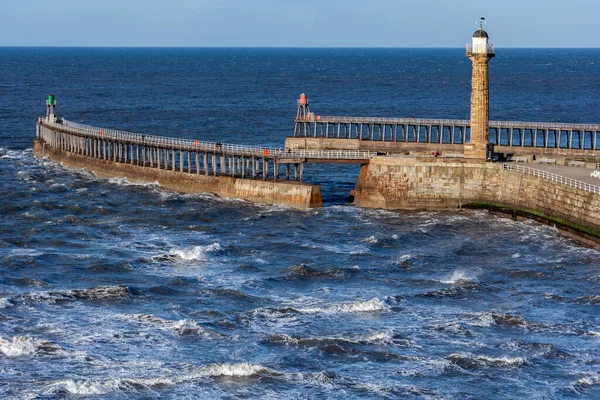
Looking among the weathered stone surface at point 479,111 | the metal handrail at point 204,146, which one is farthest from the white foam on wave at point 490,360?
the metal handrail at point 204,146

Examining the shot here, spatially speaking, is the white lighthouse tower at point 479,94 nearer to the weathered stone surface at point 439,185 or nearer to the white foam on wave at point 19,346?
the weathered stone surface at point 439,185

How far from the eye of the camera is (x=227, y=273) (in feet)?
187

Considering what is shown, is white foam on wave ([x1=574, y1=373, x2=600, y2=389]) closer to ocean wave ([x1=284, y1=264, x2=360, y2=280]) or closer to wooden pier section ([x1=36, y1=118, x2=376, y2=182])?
ocean wave ([x1=284, y1=264, x2=360, y2=280])

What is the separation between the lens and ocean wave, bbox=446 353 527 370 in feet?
140

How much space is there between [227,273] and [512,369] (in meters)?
18.9

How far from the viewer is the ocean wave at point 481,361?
42.7 meters

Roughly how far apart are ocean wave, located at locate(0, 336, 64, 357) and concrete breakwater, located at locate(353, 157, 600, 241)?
3444 cm

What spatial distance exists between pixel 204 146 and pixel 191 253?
2410cm

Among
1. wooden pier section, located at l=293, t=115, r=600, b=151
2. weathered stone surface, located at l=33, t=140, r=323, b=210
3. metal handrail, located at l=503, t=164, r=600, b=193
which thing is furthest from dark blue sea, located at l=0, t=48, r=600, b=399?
wooden pier section, located at l=293, t=115, r=600, b=151

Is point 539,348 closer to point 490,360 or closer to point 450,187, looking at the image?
point 490,360

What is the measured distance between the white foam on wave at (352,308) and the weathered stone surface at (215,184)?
24212 mm

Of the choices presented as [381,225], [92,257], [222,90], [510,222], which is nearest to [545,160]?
[510,222]

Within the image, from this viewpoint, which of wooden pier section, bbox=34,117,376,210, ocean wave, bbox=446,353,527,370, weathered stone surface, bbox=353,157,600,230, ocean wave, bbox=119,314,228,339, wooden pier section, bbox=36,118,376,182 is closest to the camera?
ocean wave, bbox=446,353,527,370

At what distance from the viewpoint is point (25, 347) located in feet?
145
